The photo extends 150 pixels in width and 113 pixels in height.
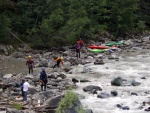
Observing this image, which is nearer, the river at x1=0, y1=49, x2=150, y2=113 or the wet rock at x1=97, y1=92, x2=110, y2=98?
the river at x1=0, y1=49, x2=150, y2=113

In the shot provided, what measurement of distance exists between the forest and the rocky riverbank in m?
1.90

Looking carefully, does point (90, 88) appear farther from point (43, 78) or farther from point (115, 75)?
point (115, 75)

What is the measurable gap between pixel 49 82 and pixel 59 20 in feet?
52.8

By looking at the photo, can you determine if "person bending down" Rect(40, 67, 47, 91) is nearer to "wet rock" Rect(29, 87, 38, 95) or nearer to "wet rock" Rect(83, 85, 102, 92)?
"wet rock" Rect(29, 87, 38, 95)

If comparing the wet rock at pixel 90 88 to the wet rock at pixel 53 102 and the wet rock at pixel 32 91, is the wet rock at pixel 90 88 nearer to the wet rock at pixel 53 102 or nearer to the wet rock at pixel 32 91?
the wet rock at pixel 32 91

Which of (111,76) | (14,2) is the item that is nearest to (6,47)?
(14,2)

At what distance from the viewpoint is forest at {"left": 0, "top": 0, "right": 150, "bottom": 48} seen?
36531 mm

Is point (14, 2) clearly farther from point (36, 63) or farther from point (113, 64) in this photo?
point (113, 64)

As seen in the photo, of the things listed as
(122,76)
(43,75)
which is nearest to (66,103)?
(43,75)

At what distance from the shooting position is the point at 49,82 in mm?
21828

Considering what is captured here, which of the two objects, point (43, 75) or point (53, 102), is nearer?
point (53, 102)

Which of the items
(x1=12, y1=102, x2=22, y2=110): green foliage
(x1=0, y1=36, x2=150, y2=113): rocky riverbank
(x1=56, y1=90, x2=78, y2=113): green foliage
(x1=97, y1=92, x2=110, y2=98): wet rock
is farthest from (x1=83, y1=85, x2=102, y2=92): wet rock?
(x1=56, y1=90, x2=78, y2=113): green foliage

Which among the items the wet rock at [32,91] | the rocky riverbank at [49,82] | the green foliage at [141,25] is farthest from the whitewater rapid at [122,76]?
the green foliage at [141,25]

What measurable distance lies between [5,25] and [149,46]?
56.5ft
